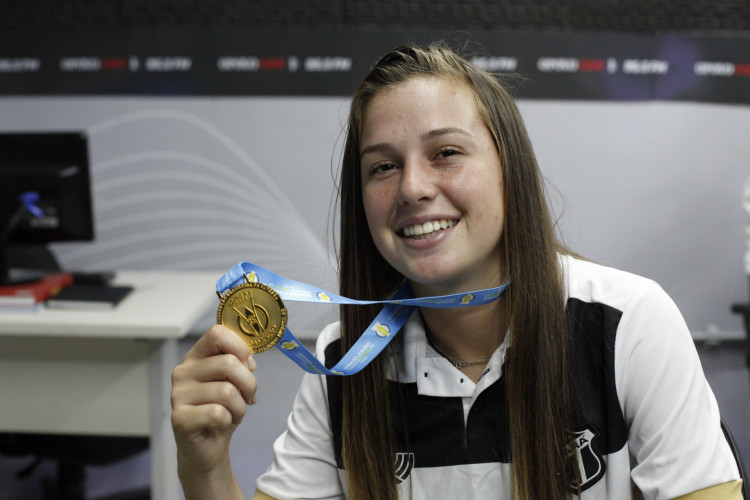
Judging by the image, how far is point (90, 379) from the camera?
2.41 m

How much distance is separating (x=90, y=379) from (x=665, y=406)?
6.65 feet

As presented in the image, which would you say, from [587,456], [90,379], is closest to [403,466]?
[587,456]

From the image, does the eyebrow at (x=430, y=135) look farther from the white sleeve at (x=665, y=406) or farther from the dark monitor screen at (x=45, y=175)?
the dark monitor screen at (x=45, y=175)

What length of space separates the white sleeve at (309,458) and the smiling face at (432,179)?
322mm

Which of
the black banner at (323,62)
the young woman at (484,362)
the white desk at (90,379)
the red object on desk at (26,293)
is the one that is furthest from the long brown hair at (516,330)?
the black banner at (323,62)

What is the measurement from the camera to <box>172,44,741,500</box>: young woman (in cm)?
108

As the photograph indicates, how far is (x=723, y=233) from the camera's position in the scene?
3936 mm

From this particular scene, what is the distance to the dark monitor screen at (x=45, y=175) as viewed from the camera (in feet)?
8.78

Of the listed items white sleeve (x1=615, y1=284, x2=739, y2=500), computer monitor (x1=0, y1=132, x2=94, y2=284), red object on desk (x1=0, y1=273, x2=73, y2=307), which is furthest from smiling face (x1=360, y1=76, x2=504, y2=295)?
computer monitor (x1=0, y1=132, x2=94, y2=284)

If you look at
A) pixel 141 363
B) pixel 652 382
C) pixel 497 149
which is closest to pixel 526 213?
pixel 497 149

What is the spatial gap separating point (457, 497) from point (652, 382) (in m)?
0.39

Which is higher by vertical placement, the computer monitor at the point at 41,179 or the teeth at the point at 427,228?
the computer monitor at the point at 41,179

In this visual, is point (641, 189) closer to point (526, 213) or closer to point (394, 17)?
point (394, 17)

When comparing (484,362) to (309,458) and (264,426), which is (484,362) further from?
(264,426)
